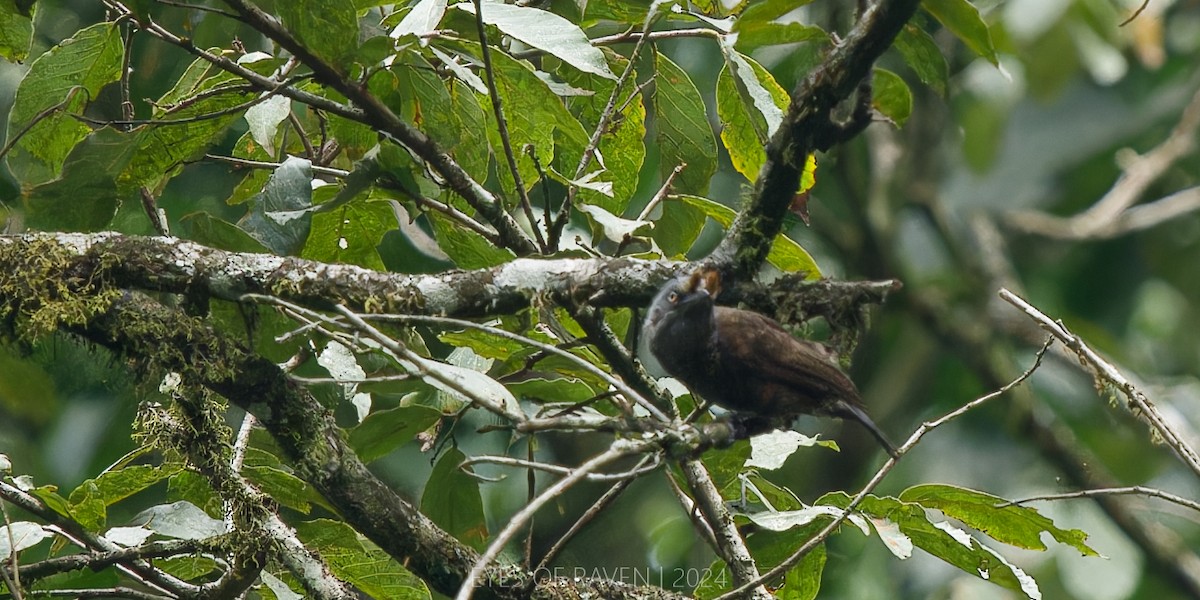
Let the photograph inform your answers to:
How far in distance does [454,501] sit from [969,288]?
4.68 metres

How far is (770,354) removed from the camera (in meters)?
2.27

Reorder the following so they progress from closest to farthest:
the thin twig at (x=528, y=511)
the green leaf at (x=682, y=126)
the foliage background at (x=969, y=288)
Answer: the thin twig at (x=528, y=511) → the green leaf at (x=682, y=126) → the foliage background at (x=969, y=288)

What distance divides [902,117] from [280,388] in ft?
4.53

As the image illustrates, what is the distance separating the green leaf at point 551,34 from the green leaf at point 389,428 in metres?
0.81

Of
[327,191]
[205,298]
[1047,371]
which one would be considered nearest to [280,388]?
[205,298]

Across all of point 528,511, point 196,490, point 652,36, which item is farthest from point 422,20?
point 196,490

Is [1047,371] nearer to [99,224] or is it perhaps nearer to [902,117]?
[902,117]

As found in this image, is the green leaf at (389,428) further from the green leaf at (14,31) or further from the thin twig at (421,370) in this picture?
the green leaf at (14,31)

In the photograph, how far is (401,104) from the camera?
2693 mm

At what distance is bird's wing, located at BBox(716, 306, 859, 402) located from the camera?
7.43 ft

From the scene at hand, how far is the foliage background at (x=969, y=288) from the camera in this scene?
15.0 feet

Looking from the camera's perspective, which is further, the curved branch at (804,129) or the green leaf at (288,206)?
the green leaf at (288,206)

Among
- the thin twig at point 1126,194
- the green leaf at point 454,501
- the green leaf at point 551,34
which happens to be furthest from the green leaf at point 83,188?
the thin twig at point 1126,194

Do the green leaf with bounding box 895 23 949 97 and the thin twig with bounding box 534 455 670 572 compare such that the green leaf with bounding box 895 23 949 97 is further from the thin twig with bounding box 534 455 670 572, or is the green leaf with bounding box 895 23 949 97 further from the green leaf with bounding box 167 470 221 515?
the green leaf with bounding box 167 470 221 515
